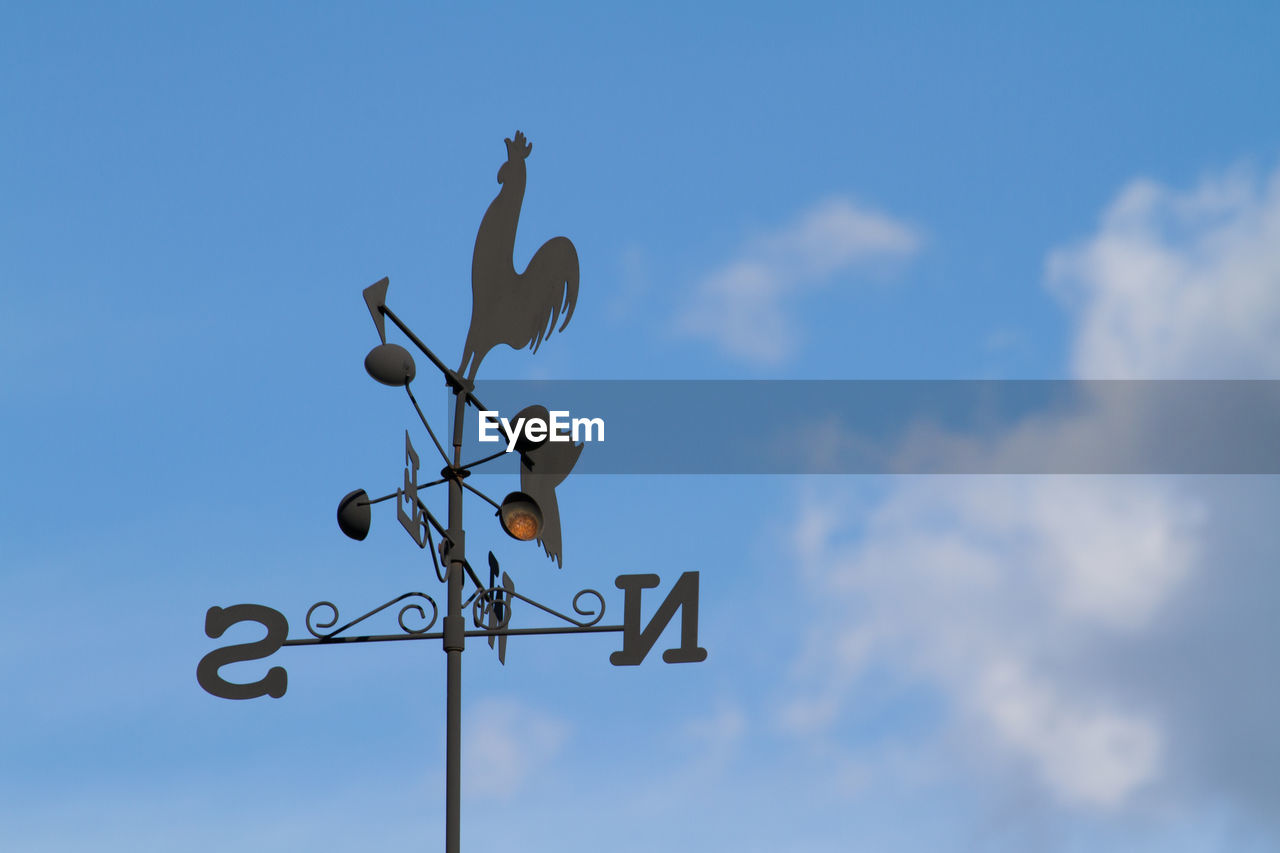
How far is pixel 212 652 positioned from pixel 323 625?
46 cm

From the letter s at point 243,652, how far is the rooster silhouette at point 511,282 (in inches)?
48.0

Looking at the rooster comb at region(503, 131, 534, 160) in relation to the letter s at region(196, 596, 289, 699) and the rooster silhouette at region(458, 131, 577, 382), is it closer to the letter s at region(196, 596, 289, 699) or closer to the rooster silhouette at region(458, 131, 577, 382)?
the rooster silhouette at region(458, 131, 577, 382)

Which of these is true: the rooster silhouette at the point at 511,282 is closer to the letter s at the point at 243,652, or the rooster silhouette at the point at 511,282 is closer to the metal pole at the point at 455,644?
the metal pole at the point at 455,644

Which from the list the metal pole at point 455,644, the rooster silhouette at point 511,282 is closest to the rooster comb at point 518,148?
the rooster silhouette at point 511,282

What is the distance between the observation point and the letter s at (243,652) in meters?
6.35

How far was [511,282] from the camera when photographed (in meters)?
6.92

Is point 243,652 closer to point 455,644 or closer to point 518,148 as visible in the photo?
point 455,644

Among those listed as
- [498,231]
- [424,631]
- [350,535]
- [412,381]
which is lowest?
[424,631]

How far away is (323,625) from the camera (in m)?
6.27

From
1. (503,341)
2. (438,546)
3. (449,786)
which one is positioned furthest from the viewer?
(503,341)

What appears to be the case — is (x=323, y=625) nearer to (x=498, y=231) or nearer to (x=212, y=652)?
(x=212, y=652)

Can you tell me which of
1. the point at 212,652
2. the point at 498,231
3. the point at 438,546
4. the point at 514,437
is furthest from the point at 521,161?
the point at 212,652

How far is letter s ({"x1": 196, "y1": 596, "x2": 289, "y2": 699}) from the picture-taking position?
6348 millimetres

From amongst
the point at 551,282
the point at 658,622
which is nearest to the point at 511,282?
the point at 551,282
